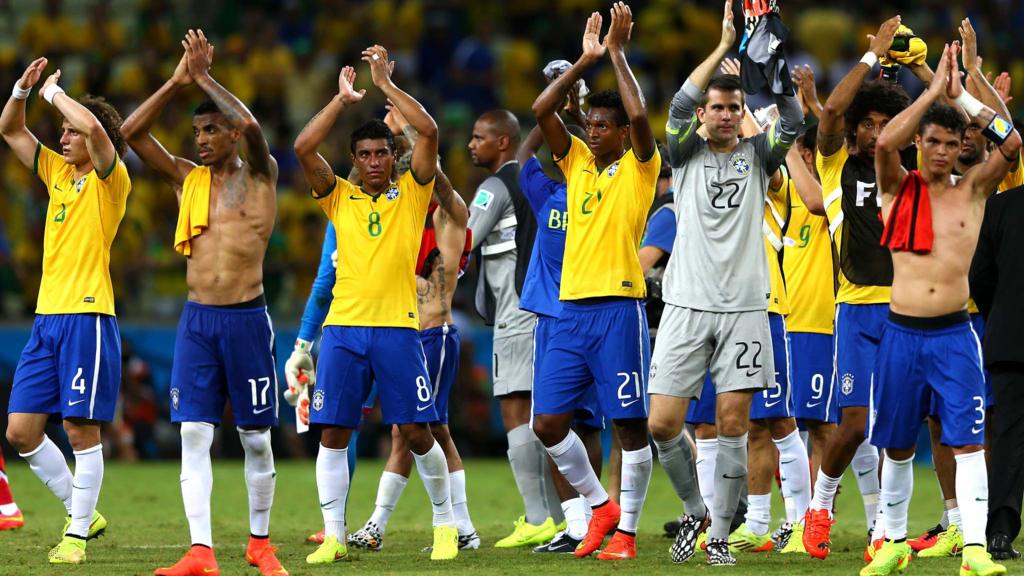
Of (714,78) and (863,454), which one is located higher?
(714,78)

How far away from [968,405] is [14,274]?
14175mm

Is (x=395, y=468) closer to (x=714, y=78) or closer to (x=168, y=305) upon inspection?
(x=714, y=78)

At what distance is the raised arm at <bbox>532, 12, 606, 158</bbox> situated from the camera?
32.4ft

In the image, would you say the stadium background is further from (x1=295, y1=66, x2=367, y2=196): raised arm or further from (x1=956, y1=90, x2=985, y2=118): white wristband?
(x1=956, y1=90, x2=985, y2=118): white wristband

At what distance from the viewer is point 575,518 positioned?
10953 millimetres

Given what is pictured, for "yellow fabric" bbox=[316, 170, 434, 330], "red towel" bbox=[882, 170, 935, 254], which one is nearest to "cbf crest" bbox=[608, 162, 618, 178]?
"yellow fabric" bbox=[316, 170, 434, 330]

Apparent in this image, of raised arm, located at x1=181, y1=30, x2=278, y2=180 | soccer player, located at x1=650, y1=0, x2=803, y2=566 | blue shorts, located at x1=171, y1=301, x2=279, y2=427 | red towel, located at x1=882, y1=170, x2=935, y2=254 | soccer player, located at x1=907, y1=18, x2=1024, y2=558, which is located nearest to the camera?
red towel, located at x1=882, y1=170, x2=935, y2=254

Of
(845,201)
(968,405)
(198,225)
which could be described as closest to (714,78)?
(845,201)

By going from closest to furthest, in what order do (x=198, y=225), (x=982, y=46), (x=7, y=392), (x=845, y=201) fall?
(x=198, y=225), (x=845, y=201), (x=7, y=392), (x=982, y=46)

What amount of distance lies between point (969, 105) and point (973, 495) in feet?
7.29

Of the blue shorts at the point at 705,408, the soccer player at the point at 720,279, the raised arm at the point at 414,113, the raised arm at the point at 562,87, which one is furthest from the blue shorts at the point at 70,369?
the blue shorts at the point at 705,408

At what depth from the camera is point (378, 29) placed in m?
25.1

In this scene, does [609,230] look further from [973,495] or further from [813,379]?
[973,495]

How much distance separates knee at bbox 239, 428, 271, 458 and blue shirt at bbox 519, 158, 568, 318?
7.87 ft
